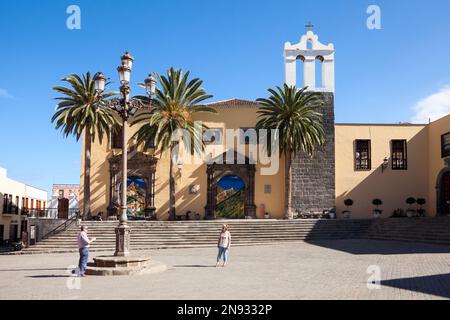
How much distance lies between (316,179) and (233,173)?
18.8ft

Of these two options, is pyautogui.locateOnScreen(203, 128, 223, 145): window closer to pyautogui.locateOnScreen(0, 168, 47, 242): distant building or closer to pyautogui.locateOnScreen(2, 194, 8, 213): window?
pyautogui.locateOnScreen(0, 168, 47, 242): distant building

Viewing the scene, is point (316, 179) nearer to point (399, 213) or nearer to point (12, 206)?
point (399, 213)

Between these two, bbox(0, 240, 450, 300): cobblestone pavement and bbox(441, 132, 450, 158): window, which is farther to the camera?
bbox(441, 132, 450, 158): window

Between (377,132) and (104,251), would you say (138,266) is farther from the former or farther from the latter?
(377,132)

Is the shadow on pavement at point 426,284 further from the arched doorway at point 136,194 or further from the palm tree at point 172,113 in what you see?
the arched doorway at point 136,194

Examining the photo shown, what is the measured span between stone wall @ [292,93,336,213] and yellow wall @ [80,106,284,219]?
1.10 meters

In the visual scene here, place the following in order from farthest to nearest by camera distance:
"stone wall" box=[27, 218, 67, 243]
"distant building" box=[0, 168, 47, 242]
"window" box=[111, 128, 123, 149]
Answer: "distant building" box=[0, 168, 47, 242], "window" box=[111, 128, 123, 149], "stone wall" box=[27, 218, 67, 243]

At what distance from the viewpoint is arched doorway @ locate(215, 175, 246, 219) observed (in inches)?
1266

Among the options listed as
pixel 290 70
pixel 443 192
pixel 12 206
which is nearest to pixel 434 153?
pixel 443 192

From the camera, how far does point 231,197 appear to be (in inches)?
1273

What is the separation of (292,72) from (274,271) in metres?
21.2

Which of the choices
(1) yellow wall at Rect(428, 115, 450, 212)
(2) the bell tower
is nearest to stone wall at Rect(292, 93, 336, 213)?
(2) the bell tower

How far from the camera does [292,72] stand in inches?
1256
